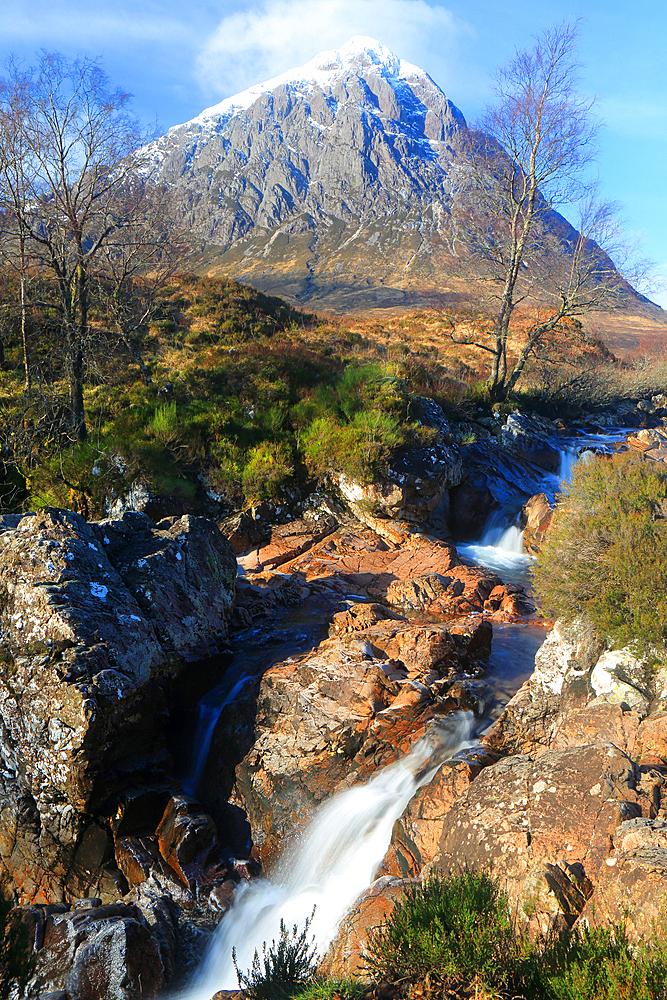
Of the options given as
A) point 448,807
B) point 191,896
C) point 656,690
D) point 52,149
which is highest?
point 52,149

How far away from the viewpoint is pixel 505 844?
3.94 metres

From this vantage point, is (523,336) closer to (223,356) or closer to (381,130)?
(223,356)

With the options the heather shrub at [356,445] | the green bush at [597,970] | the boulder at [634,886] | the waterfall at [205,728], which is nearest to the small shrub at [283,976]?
the green bush at [597,970]

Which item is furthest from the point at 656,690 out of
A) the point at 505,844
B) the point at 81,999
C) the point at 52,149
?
the point at 52,149

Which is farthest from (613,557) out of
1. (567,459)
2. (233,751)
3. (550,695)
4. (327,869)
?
(567,459)

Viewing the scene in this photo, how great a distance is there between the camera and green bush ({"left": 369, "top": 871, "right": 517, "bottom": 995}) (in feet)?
9.46

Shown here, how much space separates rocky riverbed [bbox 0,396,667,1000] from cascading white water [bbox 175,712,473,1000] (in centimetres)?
15

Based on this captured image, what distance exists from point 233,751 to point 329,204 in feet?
553

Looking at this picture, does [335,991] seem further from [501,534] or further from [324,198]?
[324,198]

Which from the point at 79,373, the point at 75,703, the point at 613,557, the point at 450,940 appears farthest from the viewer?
the point at 79,373

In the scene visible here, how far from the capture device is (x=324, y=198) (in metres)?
158

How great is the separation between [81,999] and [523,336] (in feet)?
103

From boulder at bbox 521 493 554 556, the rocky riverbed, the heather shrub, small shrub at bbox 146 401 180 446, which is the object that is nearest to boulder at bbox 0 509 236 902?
the rocky riverbed

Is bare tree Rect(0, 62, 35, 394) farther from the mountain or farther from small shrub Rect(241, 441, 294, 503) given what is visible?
the mountain
